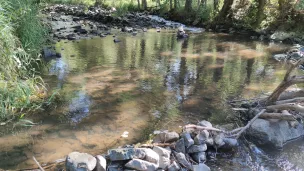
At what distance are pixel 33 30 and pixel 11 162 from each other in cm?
503

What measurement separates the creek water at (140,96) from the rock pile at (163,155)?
26 centimetres

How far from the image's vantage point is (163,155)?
3.98 meters

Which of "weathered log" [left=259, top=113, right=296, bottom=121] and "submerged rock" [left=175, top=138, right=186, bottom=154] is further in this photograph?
"weathered log" [left=259, top=113, right=296, bottom=121]

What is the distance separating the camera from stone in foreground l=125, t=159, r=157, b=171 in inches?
145

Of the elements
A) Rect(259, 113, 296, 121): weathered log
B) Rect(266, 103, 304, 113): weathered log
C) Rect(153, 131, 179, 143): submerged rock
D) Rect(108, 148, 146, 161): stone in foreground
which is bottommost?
Rect(153, 131, 179, 143): submerged rock

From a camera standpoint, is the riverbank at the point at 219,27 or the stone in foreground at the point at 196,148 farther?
the riverbank at the point at 219,27

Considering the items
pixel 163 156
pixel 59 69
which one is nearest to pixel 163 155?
pixel 163 156

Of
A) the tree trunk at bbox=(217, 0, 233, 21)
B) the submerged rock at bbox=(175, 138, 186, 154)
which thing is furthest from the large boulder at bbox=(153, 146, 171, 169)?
the tree trunk at bbox=(217, 0, 233, 21)

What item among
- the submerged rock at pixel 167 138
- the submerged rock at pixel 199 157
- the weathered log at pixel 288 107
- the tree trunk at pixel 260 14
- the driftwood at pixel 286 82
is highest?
the tree trunk at pixel 260 14

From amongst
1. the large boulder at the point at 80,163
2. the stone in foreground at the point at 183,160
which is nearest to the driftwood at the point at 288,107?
the stone in foreground at the point at 183,160

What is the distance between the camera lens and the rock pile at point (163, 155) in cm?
370

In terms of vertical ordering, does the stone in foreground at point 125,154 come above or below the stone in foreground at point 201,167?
above

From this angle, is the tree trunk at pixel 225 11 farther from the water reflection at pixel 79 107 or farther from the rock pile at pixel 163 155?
the rock pile at pixel 163 155

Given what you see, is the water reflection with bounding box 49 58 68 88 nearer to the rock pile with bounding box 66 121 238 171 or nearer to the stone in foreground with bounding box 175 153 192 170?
the rock pile with bounding box 66 121 238 171
